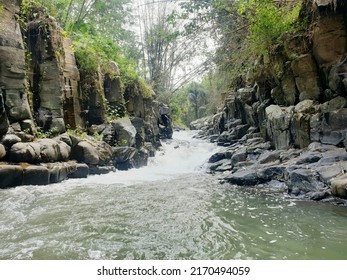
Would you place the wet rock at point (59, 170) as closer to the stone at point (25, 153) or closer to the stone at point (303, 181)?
the stone at point (25, 153)

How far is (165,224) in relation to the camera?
422 centimetres

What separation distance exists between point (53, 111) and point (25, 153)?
2.55 metres

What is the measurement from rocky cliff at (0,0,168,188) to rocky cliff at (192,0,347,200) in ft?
13.4

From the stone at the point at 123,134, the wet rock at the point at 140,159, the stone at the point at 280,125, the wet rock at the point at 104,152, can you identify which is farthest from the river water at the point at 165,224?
the wet rock at the point at 140,159

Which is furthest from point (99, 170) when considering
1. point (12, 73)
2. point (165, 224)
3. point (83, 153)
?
point (165, 224)

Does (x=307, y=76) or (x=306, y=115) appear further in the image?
(x=307, y=76)

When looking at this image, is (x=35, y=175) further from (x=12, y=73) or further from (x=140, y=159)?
(x=140, y=159)

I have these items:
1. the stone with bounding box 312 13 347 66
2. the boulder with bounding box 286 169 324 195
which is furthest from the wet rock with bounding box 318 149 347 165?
the stone with bounding box 312 13 347 66

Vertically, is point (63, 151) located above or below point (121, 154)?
above

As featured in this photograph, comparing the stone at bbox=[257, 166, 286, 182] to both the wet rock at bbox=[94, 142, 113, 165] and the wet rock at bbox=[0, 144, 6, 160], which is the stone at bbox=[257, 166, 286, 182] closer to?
the wet rock at bbox=[94, 142, 113, 165]

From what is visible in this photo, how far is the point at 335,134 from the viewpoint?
23.2 feet

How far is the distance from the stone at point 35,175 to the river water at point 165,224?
0.27 metres

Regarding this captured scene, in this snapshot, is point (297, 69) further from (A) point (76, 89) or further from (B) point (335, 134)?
(A) point (76, 89)

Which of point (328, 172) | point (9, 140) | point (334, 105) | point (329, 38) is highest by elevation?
point (329, 38)
